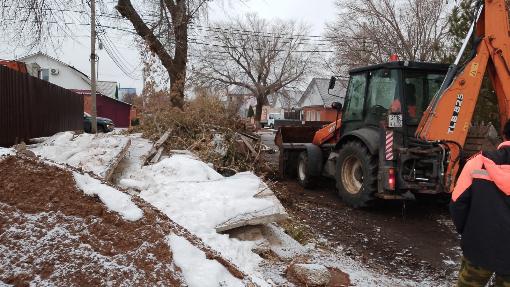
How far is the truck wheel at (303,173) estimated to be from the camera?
9.89m

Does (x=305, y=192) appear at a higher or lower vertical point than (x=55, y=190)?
lower

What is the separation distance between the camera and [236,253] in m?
4.97

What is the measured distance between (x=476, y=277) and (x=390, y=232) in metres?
3.47

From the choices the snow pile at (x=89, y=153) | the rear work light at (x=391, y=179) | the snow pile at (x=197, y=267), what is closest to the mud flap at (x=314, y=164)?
the rear work light at (x=391, y=179)

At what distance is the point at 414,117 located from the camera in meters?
7.68

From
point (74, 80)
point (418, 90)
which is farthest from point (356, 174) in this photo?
point (74, 80)

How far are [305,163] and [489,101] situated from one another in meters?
4.59

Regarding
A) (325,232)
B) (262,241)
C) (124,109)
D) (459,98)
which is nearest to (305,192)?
(325,232)

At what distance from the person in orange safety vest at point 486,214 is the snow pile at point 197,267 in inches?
65.7

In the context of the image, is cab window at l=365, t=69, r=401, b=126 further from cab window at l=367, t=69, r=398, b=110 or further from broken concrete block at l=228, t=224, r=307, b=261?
broken concrete block at l=228, t=224, r=307, b=261

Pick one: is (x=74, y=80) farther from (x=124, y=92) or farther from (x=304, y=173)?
(x=304, y=173)

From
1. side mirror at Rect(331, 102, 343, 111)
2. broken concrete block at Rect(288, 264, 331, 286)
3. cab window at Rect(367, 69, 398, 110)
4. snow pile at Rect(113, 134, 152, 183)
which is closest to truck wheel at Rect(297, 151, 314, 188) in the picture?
side mirror at Rect(331, 102, 343, 111)

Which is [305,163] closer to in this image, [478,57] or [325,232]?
[325,232]

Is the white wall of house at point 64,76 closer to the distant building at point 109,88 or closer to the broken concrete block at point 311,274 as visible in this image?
the distant building at point 109,88
